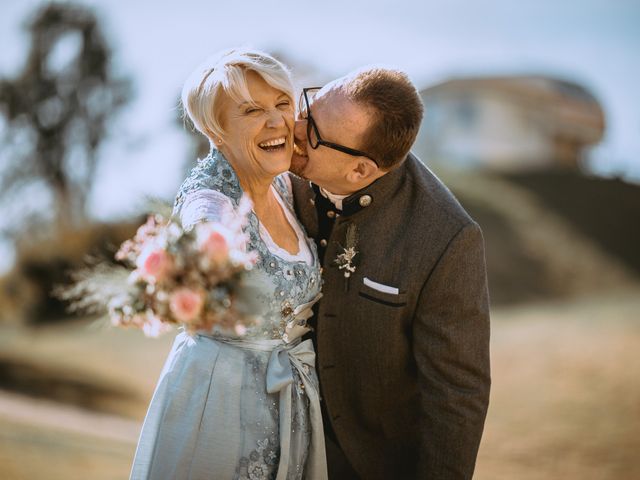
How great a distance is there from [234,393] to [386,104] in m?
1.43

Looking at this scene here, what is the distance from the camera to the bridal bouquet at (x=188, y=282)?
2.02 metres

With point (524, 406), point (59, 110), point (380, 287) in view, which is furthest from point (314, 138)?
point (59, 110)

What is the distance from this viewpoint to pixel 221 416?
2.69 meters

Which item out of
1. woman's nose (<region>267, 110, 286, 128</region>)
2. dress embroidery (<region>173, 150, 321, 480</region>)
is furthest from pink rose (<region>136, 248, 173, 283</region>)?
woman's nose (<region>267, 110, 286, 128</region>)

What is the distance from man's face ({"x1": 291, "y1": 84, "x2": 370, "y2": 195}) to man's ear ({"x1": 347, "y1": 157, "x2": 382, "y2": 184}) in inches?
0.6

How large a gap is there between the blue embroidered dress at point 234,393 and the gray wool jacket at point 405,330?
0.33 m

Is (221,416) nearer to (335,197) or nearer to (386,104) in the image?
(335,197)

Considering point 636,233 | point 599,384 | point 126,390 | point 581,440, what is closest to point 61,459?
point 126,390

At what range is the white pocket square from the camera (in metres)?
3.13

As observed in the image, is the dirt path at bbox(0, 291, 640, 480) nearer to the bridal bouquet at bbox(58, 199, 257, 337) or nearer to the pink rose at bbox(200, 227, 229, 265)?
the bridal bouquet at bbox(58, 199, 257, 337)

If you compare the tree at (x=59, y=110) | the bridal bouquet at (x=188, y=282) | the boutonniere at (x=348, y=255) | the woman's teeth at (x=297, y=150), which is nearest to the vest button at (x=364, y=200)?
the boutonniere at (x=348, y=255)

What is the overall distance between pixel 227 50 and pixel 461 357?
1.73m

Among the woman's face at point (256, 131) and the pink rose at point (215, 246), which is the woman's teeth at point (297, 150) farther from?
the pink rose at point (215, 246)

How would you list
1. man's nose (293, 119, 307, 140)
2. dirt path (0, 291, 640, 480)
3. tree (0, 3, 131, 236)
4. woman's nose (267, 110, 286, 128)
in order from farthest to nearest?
tree (0, 3, 131, 236), dirt path (0, 291, 640, 480), man's nose (293, 119, 307, 140), woman's nose (267, 110, 286, 128)
